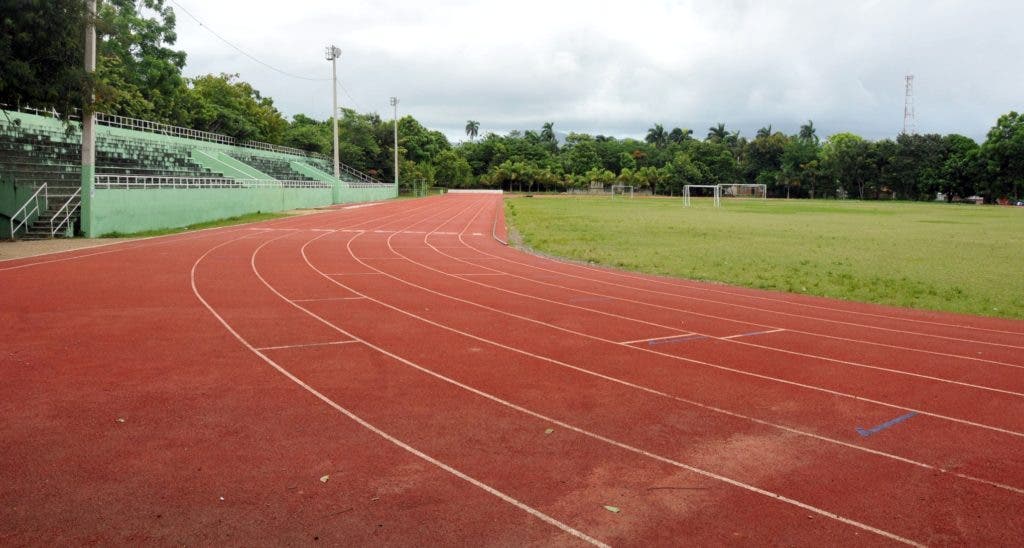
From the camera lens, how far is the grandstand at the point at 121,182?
2128 centimetres

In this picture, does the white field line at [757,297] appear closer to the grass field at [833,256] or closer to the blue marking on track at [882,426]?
the grass field at [833,256]

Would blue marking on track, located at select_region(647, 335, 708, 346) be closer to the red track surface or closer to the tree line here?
the red track surface

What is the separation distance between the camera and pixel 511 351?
27.1 ft

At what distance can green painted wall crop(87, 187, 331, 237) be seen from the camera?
22.2 metres

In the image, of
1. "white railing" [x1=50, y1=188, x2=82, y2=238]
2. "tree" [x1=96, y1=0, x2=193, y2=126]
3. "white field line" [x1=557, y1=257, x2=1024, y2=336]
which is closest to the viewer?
"white field line" [x1=557, y1=257, x2=1024, y2=336]

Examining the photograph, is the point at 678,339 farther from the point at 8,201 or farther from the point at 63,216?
the point at 8,201

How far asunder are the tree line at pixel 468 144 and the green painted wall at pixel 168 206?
315 centimetres

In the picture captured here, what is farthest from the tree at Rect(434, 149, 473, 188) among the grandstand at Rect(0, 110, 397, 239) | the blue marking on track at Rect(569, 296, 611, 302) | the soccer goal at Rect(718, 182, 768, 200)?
the blue marking on track at Rect(569, 296, 611, 302)

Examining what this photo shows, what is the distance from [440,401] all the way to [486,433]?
2.97ft

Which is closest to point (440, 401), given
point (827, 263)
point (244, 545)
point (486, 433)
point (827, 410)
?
point (486, 433)

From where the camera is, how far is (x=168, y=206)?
84.5ft

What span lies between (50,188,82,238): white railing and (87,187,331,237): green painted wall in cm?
76

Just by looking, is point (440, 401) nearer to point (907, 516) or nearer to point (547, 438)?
point (547, 438)

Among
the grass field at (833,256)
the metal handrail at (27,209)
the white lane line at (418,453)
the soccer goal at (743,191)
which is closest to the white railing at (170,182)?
the metal handrail at (27,209)
